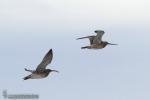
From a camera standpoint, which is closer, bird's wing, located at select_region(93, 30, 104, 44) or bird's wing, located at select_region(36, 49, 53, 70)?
bird's wing, located at select_region(36, 49, 53, 70)

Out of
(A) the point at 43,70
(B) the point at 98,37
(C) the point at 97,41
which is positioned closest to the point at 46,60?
(A) the point at 43,70

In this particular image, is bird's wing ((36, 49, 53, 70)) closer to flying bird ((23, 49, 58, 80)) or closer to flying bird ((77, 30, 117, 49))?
flying bird ((23, 49, 58, 80))

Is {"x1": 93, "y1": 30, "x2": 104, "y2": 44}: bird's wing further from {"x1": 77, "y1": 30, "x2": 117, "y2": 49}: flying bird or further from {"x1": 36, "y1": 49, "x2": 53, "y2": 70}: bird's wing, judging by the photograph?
{"x1": 36, "y1": 49, "x2": 53, "y2": 70}: bird's wing

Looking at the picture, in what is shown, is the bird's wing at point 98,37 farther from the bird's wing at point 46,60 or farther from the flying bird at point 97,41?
the bird's wing at point 46,60

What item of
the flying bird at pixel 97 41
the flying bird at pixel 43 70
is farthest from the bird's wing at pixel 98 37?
the flying bird at pixel 43 70

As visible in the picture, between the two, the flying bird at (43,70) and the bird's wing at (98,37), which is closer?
the flying bird at (43,70)

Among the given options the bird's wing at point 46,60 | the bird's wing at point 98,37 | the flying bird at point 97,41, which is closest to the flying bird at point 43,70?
the bird's wing at point 46,60

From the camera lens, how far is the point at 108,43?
241 ft

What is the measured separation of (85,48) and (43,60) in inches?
205

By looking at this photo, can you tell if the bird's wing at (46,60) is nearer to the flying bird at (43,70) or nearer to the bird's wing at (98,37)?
the flying bird at (43,70)

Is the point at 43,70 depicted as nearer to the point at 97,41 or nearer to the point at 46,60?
the point at 46,60

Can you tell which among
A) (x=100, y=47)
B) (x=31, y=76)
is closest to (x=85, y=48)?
(x=100, y=47)

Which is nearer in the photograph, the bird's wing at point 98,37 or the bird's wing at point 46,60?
the bird's wing at point 46,60

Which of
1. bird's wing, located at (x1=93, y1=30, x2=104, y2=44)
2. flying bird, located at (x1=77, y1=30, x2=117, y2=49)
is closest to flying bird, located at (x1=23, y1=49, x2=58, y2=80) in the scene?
flying bird, located at (x1=77, y1=30, x2=117, y2=49)
